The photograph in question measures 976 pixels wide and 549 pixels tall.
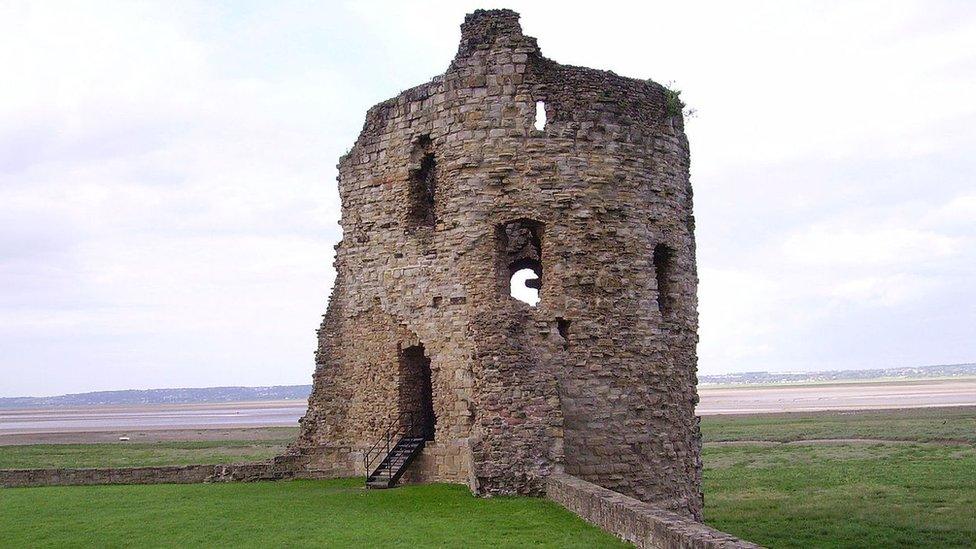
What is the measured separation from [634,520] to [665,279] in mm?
6733

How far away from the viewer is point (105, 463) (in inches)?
1468

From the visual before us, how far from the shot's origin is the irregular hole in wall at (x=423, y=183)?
52.3ft

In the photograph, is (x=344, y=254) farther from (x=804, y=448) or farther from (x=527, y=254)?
(x=804, y=448)

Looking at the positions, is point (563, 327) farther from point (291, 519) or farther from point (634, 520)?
point (634, 520)

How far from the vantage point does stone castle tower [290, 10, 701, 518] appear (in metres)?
14.4

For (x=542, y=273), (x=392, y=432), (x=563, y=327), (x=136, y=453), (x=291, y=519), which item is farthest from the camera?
(x=136, y=453)

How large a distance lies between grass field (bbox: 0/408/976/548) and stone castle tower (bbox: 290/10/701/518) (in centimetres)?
149

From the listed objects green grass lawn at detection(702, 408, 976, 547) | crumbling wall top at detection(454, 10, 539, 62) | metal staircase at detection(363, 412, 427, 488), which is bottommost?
green grass lawn at detection(702, 408, 976, 547)

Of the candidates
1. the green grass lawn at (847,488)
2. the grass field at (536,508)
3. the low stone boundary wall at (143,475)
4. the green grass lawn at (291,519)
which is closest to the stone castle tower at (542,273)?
the green grass lawn at (291,519)

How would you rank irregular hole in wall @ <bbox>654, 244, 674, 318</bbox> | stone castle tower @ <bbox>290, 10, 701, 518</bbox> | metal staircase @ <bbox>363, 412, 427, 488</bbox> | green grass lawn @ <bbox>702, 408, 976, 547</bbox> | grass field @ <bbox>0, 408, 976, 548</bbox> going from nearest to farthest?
grass field @ <bbox>0, 408, 976, 548</bbox> < stone castle tower @ <bbox>290, 10, 701, 518</bbox> < metal staircase @ <bbox>363, 412, 427, 488</bbox> < irregular hole in wall @ <bbox>654, 244, 674, 318</bbox> < green grass lawn @ <bbox>702, 408, 976, 547</bbox>

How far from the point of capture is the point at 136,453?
42969 millimetres

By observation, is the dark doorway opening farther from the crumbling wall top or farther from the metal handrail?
the crumbling wall top

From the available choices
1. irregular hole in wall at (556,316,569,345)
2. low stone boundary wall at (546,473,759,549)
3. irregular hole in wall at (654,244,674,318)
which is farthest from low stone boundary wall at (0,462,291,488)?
irregular hole in wall at (654,244,674,318)

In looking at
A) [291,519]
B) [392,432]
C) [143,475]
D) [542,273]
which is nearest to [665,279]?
[542,273]
